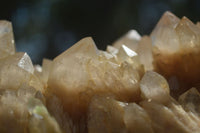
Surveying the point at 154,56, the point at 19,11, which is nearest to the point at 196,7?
the point at 19,11

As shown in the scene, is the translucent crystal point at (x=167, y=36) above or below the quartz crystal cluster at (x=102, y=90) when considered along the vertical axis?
above

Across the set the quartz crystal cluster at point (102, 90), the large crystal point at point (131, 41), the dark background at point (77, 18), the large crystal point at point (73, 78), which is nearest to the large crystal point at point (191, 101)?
the quartz crystal cluster at point (102, 90)

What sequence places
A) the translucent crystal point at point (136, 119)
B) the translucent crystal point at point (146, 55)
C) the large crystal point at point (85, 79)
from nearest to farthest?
the translucent crystal point at point (136, 119) < the large crystal point at point (85, 79) < the translucent crystal point at point (146, 55)

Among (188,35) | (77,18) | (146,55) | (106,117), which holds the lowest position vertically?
(77,18)

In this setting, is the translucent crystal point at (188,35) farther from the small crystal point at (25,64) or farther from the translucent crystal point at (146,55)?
the small crystal point at (25,64)

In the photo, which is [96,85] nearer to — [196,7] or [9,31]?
Result: [9,31]

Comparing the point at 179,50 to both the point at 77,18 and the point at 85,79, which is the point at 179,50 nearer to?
the point at 85,79

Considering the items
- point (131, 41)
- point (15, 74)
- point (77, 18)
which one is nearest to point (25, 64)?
point (15, 74)
